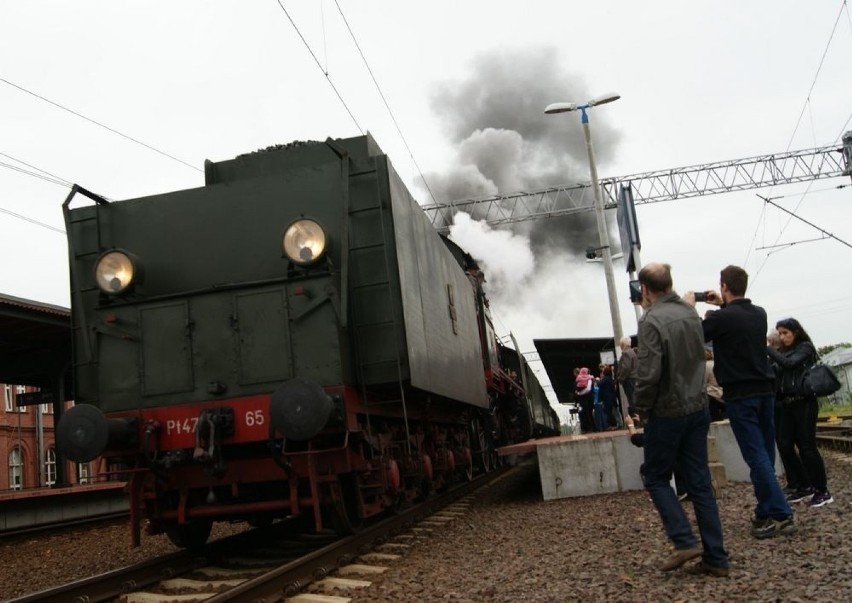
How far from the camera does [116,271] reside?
6.17 m

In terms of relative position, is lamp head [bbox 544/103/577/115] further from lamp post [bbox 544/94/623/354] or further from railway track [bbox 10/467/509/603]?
railway track [bbox 10/467/509/603]

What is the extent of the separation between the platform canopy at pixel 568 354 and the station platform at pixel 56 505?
11.6 m

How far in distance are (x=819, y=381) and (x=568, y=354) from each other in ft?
62.0

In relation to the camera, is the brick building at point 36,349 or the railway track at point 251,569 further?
the brick building at point 36,349

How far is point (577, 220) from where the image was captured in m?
27.5

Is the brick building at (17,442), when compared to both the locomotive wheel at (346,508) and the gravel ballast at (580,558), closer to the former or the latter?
the gravel ballast at (580,558)

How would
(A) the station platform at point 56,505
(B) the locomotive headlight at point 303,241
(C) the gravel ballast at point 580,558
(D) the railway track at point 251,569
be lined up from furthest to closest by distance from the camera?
(A) the station platform at point 56,505 < (B) the locomotive headlight at point 303,241 < (D) the railway track at point 251,569 < (C) the gravel ballast at point 580,558

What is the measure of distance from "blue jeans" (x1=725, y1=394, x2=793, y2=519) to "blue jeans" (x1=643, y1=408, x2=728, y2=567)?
848 millimetres

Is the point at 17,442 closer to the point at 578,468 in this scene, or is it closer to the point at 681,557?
the point at 578,468

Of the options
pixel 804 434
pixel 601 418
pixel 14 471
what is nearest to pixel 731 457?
pixel 804 434

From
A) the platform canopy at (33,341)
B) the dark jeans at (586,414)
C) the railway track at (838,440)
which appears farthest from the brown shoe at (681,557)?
the dark jeans at (586,414)

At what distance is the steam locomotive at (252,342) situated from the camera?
568 centimetres

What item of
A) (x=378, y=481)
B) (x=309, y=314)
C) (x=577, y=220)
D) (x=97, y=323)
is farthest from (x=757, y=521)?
A: (x=577, y=220)

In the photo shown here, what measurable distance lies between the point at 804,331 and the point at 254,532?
17.5ft
